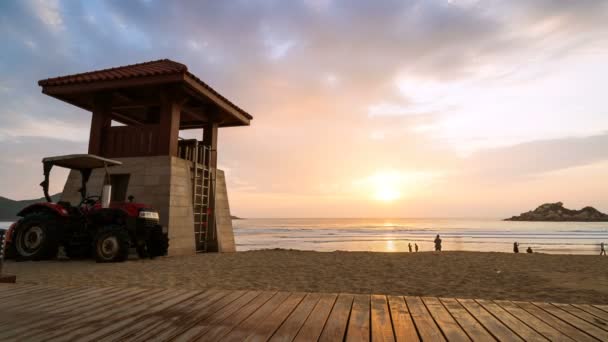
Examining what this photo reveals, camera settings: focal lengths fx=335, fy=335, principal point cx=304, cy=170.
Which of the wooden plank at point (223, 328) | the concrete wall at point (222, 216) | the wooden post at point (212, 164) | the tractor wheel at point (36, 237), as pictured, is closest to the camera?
the wooden plank at point (223, 328)

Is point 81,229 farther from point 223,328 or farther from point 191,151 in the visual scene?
point 223,328

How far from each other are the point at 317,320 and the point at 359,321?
0.37 meters

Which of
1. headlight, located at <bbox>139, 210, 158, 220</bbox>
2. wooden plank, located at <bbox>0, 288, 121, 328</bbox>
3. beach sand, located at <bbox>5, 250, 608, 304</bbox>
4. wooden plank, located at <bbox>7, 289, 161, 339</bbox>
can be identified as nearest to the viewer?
wooden plank, located at <bbox>7, 289, 161, 339</bbox>

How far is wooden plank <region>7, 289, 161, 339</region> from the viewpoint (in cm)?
268

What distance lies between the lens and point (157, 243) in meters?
9.41

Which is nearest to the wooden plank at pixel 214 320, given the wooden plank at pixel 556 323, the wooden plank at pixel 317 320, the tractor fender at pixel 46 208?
the wooden plank at pixel 317 320

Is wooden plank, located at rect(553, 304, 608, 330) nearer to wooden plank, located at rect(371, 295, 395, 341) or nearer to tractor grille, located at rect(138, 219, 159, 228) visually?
wooden plank, located at rect(371, 295, 395, 341)

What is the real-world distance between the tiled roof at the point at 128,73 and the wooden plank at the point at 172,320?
8780 millimetres

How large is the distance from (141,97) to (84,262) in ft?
21.6

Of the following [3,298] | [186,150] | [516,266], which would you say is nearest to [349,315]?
[3,298]

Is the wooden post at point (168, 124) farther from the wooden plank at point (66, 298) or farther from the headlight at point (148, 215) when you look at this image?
the wooden plank at point (66, 298)

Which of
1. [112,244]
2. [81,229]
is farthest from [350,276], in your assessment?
[81,229]

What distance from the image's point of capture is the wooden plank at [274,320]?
2.56 metres

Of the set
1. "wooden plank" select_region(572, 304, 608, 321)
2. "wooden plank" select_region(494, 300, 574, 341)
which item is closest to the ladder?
"wooden plank" select_region(494, 300, 574, 341)
